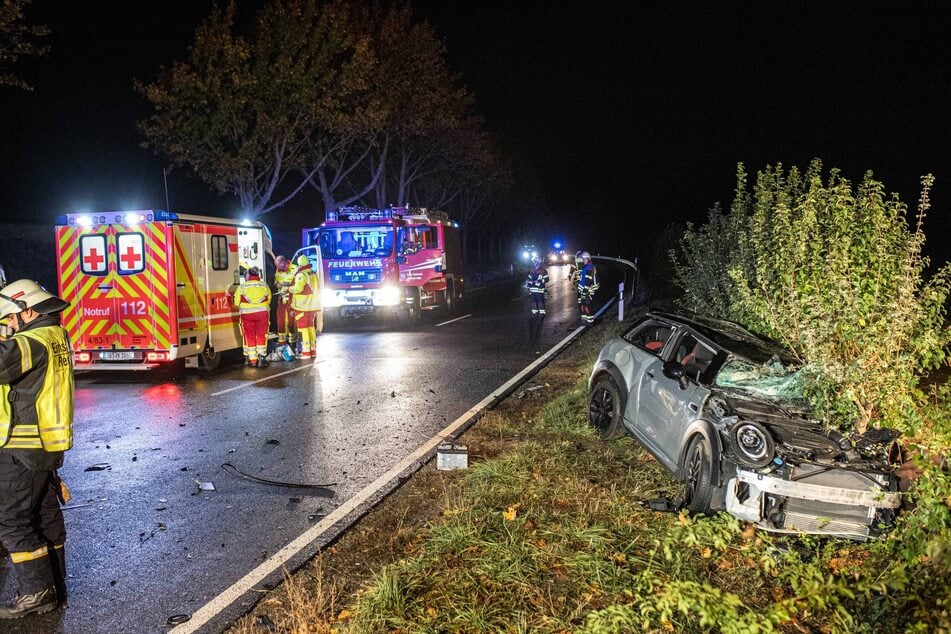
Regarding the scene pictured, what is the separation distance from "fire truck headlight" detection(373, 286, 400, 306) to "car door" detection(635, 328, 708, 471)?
11975mm

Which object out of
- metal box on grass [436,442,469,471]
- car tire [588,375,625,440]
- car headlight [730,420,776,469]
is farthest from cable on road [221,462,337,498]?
car headlight [730,420,776,469]

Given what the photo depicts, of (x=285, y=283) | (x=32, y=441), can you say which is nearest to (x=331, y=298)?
(x=285, y=283)

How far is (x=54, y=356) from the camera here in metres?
4.03

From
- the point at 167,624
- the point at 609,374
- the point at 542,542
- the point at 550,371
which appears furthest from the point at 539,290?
the point at 167,624

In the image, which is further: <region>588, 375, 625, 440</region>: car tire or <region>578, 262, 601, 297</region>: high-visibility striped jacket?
<region>578, 262, 601, 297</region>: high-visibility striped jacket

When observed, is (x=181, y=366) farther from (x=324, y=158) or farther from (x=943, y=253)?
(x=943, y=253)

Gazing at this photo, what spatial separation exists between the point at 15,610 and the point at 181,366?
8.71 meters

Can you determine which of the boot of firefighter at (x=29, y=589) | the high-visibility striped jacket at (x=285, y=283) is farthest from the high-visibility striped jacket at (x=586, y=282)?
the boot of firefighter at (x=29, y=589)

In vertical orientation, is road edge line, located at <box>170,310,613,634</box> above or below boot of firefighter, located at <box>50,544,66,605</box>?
below

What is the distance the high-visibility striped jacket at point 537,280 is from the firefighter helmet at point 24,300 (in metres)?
13.9

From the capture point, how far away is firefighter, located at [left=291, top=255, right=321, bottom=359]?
1257cm

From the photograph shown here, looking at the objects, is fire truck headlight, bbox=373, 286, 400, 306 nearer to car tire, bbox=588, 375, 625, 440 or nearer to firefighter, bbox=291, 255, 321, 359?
firefighter, bbox=291, 255, 321, 359

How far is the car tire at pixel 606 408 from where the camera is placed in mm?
6801

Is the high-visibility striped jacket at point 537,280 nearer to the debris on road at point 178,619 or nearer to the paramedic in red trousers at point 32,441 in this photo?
the paramedic in red trousers at point 32,441
